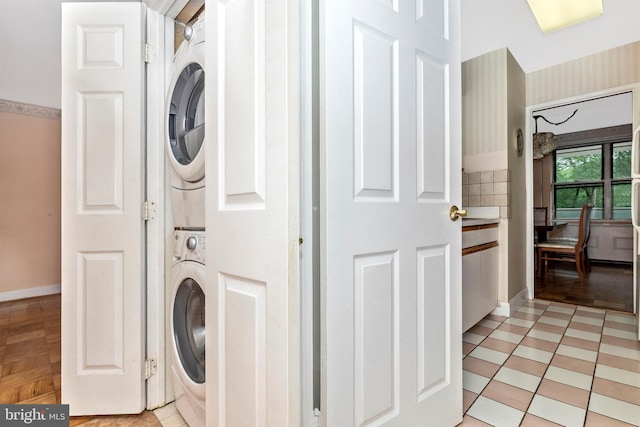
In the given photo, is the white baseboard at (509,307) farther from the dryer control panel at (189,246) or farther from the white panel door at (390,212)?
the dryer control panel at (189,246)

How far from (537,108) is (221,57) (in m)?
3.41

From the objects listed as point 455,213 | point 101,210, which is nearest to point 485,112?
point 455,213

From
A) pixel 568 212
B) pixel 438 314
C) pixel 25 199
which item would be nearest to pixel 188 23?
pixel 438 314

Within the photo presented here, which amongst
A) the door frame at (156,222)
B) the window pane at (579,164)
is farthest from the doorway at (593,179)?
the door frame at (156,222)

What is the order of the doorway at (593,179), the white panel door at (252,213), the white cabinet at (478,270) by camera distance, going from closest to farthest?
the white panel door at (252,213)
the white cabinet at (478,270)
the doorway at (593,179)

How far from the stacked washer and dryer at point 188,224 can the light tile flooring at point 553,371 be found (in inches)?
48.6

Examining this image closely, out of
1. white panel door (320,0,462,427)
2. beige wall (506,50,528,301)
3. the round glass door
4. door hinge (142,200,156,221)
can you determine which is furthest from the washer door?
beige wall (506,50,528,301)

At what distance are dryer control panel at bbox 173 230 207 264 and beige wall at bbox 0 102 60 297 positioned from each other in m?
3.13

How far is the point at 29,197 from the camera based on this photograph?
3.38 metres

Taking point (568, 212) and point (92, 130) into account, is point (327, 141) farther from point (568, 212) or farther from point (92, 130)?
point (568, 212)

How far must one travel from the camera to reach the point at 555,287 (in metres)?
3.71

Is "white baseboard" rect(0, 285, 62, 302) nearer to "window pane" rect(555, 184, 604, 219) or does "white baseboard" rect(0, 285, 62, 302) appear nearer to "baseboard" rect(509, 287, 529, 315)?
"baseboard" rect(509, 287, 529, 315)

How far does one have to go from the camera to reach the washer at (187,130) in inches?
51.7

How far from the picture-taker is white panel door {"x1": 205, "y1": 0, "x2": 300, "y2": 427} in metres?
0.82
